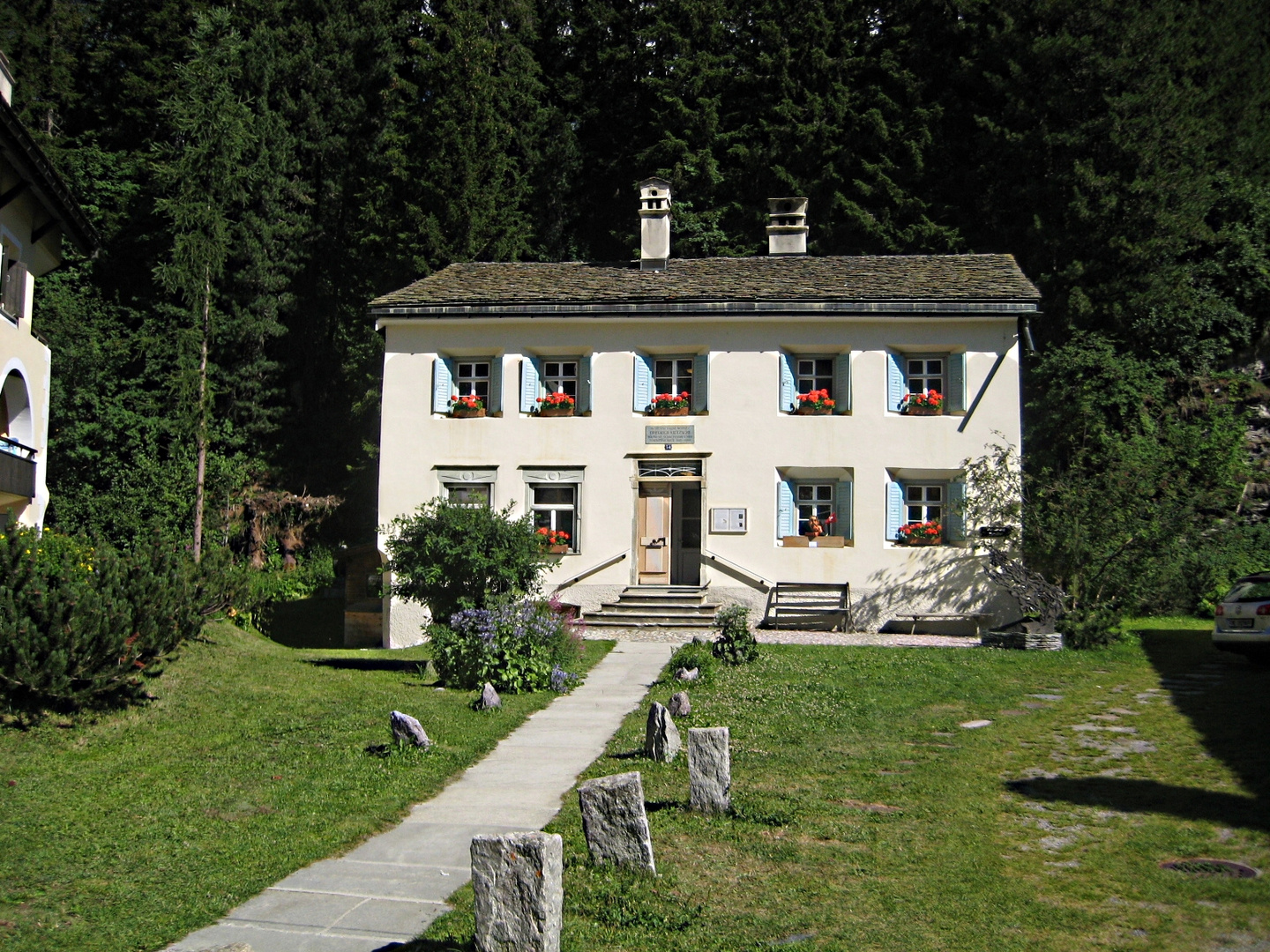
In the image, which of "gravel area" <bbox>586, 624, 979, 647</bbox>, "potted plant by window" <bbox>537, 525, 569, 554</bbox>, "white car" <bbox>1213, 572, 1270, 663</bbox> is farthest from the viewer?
"potted plant by window" <bbox>537, 525, 569, 554</bbox>

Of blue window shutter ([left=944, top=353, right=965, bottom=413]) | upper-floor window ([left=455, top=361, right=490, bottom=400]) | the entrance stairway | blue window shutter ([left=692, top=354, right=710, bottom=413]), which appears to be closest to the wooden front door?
the entrance stairway

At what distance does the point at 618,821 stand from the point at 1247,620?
40.5ft

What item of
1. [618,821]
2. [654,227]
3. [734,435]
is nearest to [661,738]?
[618,821]

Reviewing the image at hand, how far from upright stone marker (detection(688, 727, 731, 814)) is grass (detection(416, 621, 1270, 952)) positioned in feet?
0.50

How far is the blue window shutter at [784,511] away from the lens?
24.0 metres

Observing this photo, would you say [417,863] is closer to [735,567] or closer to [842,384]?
[735,567]

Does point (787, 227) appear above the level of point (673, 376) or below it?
above

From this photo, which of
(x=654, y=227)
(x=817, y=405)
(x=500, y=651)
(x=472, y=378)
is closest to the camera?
(x=500, y=651)

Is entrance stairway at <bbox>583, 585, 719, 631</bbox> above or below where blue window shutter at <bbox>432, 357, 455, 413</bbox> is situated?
below

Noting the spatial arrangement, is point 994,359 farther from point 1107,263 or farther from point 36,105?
point 36,105

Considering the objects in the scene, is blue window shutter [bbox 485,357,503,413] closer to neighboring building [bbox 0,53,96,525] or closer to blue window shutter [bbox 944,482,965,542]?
neighboring building [bbox 0,53,96,525]

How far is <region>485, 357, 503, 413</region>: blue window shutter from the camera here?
24969 mm

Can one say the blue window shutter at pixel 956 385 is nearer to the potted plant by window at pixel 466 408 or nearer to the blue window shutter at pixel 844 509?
the blue window shutter at pixel 844 509

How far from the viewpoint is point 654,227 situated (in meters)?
27.1
